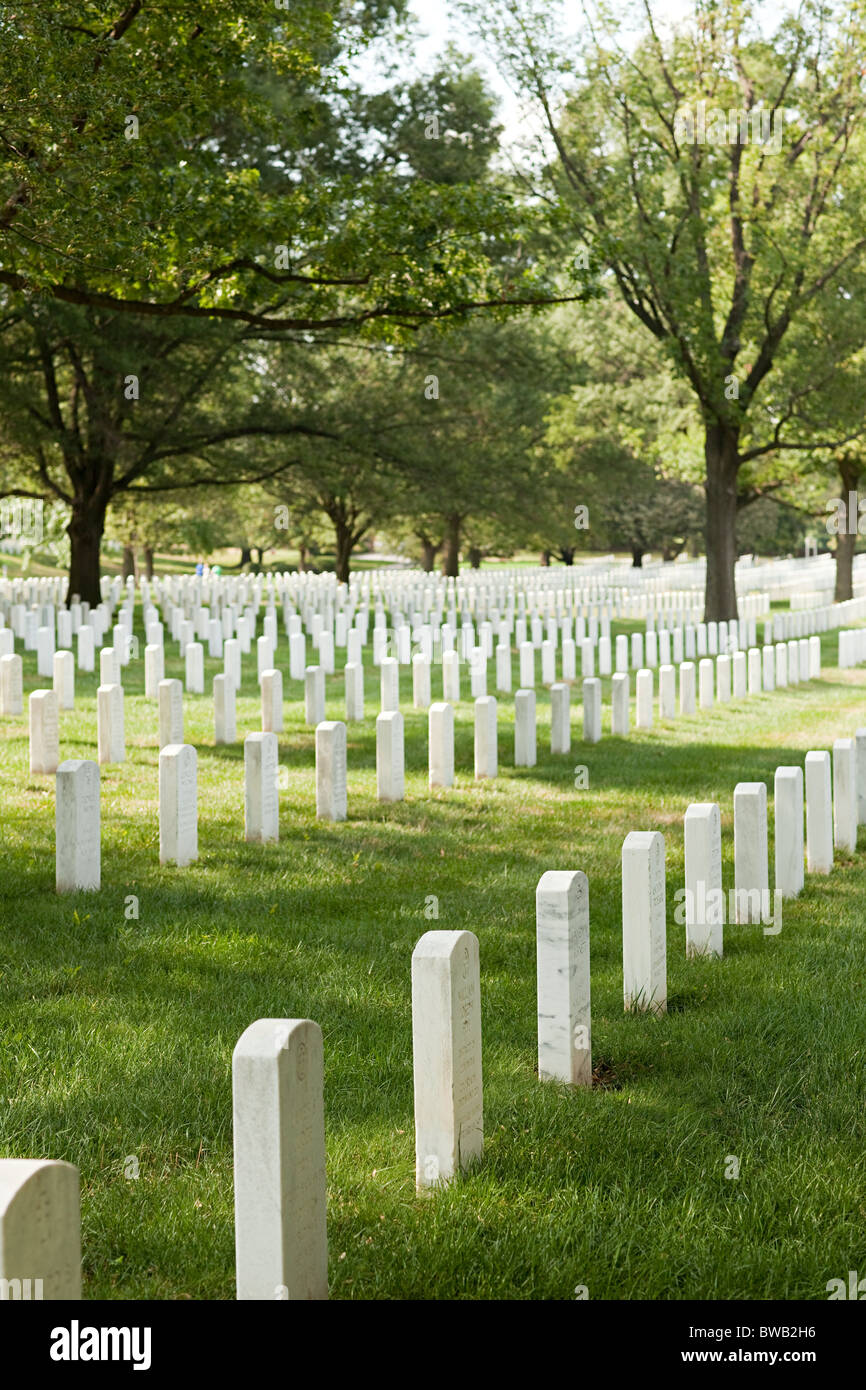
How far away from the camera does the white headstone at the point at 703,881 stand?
16.7 ft

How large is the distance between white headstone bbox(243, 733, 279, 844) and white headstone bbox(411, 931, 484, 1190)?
3.74 metres

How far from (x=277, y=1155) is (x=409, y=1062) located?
A: 5.75 feet

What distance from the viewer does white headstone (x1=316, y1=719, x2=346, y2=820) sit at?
7.71 meters

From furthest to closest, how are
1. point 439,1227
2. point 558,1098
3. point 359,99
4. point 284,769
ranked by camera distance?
1. point 359,99
2. point 284,769
3. point 558,1098
4. point 439,1227

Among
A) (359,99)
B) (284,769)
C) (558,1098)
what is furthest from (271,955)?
(359,99)

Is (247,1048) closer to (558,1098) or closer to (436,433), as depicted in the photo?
(558,1098)

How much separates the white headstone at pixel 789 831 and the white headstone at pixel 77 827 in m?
3.06

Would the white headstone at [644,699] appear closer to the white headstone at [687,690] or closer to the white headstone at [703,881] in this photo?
the white headstone at [687,690]

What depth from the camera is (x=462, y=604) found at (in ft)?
87.5

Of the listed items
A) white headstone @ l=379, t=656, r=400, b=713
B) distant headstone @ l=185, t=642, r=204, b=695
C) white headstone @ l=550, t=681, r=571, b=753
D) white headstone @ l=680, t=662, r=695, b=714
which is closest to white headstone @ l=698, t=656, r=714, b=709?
white headstone @ l=680, t=662, r=695, b=714

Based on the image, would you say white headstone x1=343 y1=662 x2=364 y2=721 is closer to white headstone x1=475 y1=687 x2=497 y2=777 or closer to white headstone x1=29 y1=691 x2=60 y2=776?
white headstone x1=475 y1=687 x2=497 y2=777

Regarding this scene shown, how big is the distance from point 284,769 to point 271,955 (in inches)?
169

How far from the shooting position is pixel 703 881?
16.9ft

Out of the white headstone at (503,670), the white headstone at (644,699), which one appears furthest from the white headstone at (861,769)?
the white headstone at (503,670)
